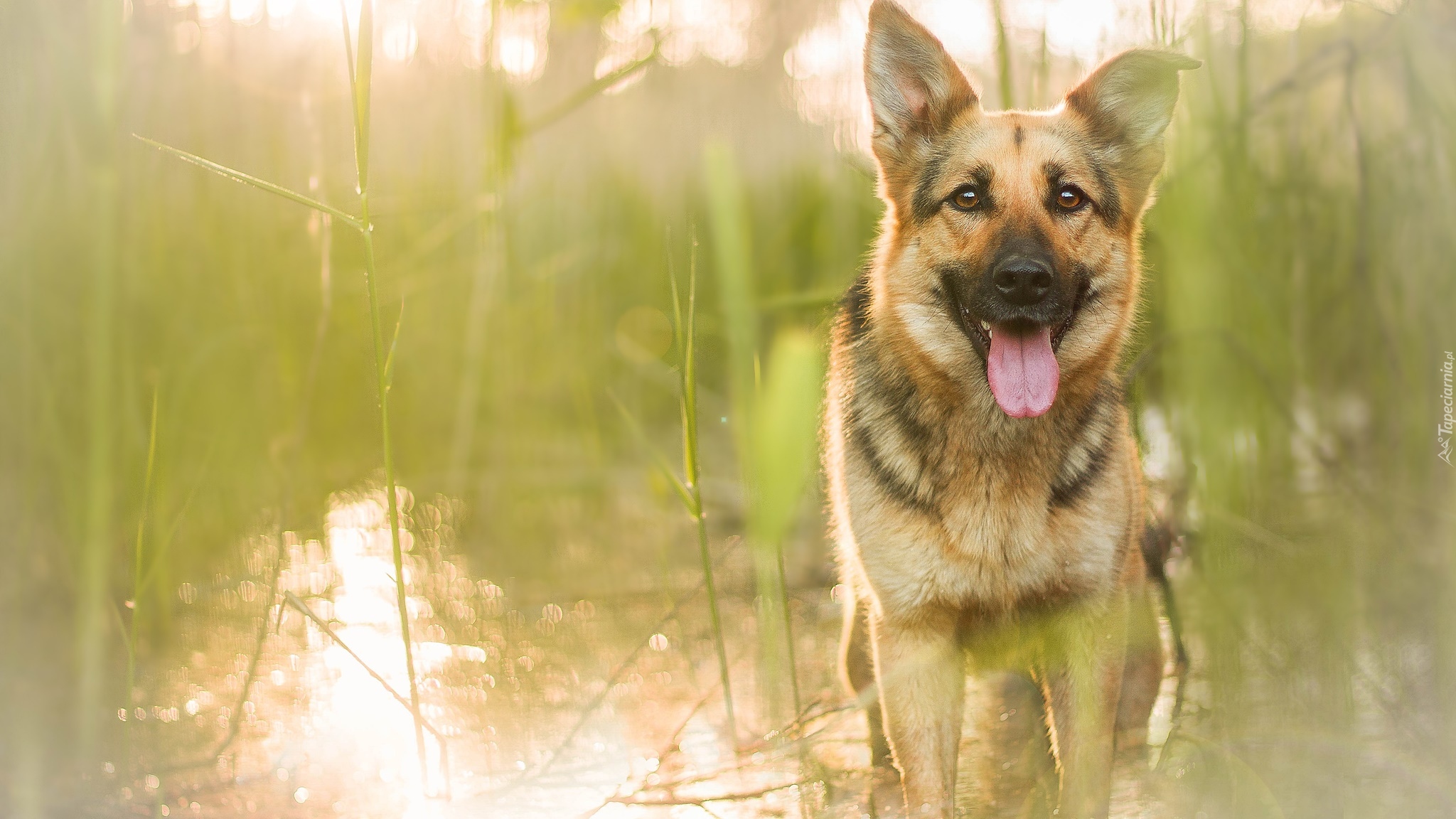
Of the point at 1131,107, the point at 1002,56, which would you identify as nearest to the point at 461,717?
the point at 1002,56

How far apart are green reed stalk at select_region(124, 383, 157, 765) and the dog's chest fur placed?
1595 millimetres

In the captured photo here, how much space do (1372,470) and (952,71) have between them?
1.41 meters

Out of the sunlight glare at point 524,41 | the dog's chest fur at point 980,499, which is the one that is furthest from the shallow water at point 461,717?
the sunlight glare at point 524,41

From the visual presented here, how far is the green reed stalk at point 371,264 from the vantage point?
5.84 ft

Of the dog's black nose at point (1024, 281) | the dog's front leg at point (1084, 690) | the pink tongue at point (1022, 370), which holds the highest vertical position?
the dog's black nose at point (1024, 281)

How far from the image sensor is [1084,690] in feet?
6.68

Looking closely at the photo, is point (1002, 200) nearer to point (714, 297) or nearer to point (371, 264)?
point (714, 297)

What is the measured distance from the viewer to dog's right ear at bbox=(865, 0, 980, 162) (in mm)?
2113

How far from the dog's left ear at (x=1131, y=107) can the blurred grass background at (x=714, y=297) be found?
77 millimetres

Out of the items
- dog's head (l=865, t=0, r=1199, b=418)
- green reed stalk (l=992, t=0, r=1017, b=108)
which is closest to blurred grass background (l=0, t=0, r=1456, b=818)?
green reed stalk (l=992, t=0, r=1017, b=108)

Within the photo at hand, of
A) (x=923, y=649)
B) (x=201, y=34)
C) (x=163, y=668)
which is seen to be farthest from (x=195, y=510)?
(x=923, y=649)

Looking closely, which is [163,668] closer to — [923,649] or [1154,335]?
[923,649]

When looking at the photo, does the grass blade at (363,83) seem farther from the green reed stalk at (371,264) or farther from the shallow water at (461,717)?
the shallow water at (461,717)

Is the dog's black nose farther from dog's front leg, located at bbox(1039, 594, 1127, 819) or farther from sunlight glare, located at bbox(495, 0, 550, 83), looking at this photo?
sunlight glare, located at bbox(495, 0, 550, 83)
